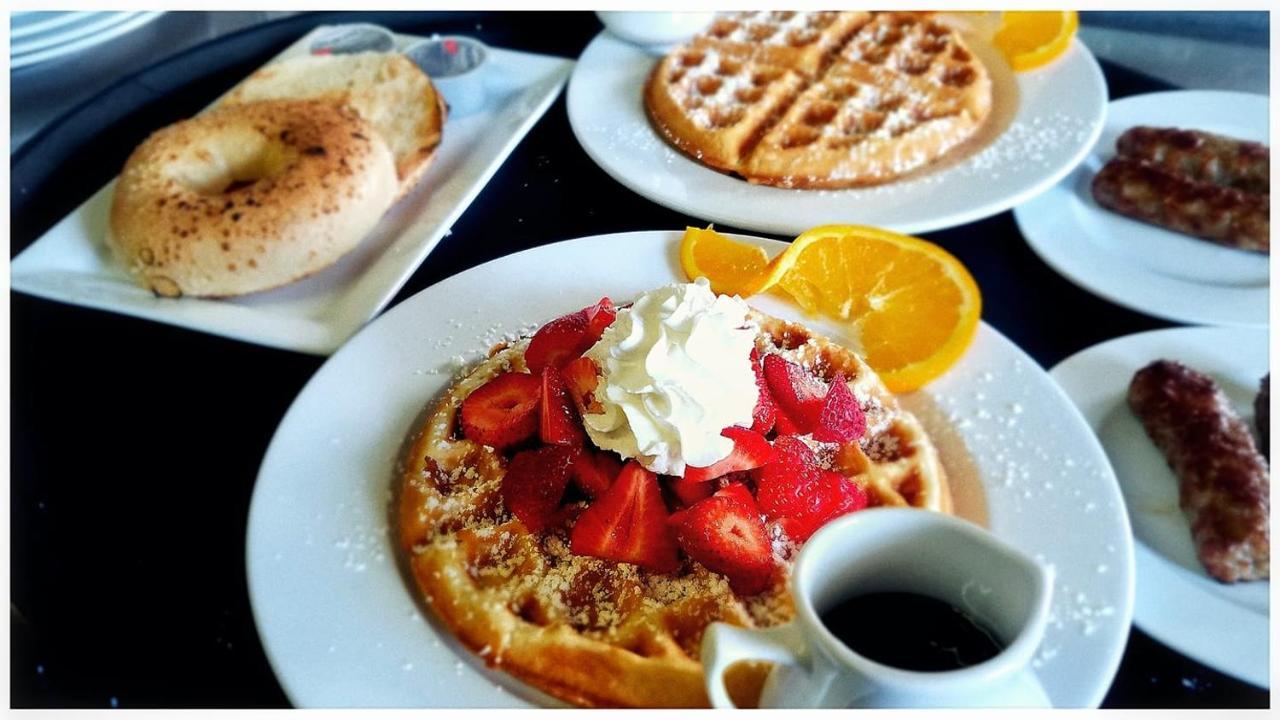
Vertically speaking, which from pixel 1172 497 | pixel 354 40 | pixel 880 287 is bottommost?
pixel 1172 497

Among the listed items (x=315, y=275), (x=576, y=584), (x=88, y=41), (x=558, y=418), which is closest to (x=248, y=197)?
(x=315, y=275)

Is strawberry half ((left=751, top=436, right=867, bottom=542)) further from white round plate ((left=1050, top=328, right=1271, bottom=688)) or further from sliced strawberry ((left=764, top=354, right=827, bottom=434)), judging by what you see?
white round plate ((left=1050, top=328, right=1271, bottom=688))

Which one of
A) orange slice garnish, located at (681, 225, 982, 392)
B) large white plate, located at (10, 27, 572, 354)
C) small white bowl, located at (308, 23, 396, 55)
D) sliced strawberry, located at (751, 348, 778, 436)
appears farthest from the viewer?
small white bowl, located at (308, 23, 396, 55)

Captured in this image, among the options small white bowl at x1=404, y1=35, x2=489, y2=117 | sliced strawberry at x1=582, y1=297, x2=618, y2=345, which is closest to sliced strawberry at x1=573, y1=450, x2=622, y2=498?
sliced strawberry at x1=582, y1=297, x2=618, y2=345

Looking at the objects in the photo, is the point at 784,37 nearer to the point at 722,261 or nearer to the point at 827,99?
the point at 827,99

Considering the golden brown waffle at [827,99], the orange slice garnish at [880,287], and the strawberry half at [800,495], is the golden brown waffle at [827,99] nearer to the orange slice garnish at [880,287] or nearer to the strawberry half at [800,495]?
the orange slice garnish at [880,287]

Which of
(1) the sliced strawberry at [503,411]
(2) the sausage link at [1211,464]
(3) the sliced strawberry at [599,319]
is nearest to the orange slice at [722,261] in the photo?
(3) the sliced strawberry at [599,319]
